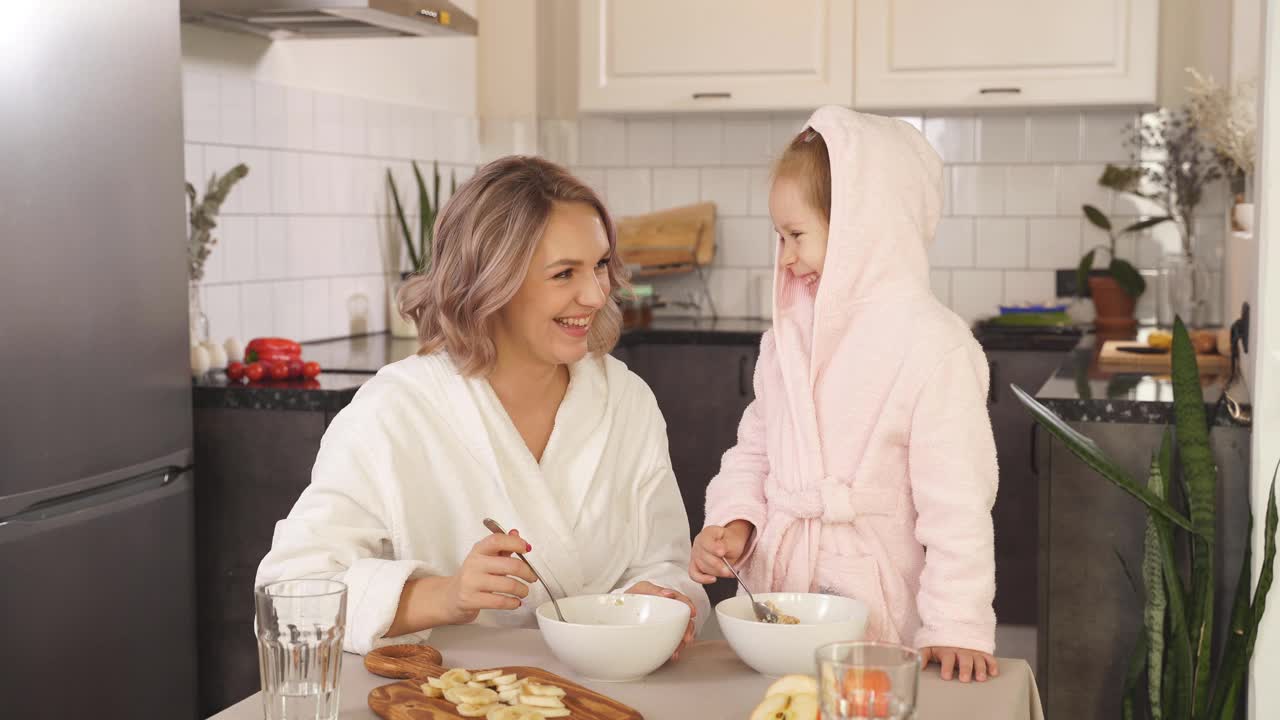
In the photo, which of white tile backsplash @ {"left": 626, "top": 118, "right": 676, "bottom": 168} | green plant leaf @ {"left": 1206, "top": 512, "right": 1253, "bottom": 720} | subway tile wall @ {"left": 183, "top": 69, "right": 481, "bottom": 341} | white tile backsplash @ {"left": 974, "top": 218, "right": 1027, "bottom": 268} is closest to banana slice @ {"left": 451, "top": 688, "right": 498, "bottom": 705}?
green plant leaf @ {"left": 1206, "top": 512, "right": 1253, "bottom": 720}

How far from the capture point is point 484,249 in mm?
1949

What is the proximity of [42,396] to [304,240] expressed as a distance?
5.22 feet

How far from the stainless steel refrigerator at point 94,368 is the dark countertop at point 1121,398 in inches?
66.8

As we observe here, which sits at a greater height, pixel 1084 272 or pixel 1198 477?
pixel 1084 272

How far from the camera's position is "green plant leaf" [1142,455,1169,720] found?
2408 mm

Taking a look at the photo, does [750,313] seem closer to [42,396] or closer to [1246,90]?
[1246,90]

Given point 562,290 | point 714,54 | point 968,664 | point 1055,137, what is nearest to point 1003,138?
point 1055,137

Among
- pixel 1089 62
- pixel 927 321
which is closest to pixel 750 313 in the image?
pixel 1089 62

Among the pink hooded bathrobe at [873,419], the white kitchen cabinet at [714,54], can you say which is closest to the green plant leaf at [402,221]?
the white kitchen cabinet at [714,54]

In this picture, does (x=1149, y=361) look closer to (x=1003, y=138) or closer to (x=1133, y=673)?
(x=1133, y=673)

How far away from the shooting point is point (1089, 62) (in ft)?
13.9

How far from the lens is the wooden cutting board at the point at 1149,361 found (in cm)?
303

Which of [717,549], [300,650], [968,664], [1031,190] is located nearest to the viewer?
[300,650]

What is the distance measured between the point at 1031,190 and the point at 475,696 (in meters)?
3.82
